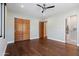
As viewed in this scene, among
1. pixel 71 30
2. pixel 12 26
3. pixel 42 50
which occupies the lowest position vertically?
pixel 42 50

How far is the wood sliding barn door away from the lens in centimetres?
804

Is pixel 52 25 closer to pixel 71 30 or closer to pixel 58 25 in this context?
pixel 58 25

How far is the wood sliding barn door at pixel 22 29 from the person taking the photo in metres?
8.04

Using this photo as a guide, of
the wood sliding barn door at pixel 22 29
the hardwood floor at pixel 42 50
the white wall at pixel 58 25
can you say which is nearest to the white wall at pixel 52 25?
the white wall at pixel 58 25

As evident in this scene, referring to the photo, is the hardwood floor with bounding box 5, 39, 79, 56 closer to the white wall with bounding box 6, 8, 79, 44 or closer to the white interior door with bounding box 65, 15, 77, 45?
the white interior door with bounding box 65, 15, 77, 45

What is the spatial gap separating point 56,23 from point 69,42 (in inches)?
87.4

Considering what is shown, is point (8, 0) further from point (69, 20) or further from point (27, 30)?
point (27, 30)

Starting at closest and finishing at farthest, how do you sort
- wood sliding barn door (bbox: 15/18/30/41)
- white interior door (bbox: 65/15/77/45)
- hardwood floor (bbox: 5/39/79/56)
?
hardwood floor (bbox: 5/39/79/56) < white interior door (bbox: 65/15/77/45) < wood sliding barn door (bbox: 15/18/30/41)

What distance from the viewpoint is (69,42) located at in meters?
6.84

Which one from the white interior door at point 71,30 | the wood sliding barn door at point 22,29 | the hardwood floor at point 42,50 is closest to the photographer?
the hardwood floor at point 42,50

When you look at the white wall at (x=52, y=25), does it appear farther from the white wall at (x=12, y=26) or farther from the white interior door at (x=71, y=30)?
the white interior door at (x=71, y=30)

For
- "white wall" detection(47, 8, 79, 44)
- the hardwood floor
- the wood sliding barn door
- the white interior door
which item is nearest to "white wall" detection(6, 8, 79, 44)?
"white wall" detection(47, 8, 79, 44)

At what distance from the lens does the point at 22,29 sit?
8.70 meters

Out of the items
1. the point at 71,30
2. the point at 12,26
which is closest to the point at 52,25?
the point at 71,30
